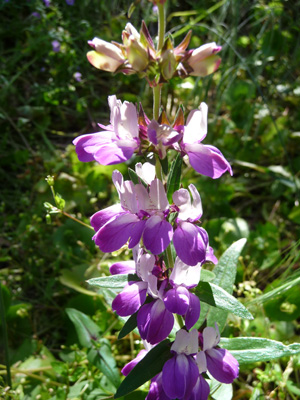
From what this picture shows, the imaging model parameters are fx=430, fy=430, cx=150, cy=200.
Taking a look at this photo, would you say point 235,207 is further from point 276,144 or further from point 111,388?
point 111,388

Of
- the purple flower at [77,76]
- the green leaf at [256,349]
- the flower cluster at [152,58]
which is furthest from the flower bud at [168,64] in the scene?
the purple flower at [77,76]

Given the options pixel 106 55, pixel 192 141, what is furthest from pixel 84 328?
pixel 106 55

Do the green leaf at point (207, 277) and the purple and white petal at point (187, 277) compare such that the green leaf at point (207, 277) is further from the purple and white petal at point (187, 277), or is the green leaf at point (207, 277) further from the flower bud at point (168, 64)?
the flower bud at point (168, 64)

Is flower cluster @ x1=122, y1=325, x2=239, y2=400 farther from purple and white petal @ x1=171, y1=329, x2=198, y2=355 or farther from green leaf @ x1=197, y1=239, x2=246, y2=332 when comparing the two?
green leaf @ x1=197, y1=239, x2=246, y2=332

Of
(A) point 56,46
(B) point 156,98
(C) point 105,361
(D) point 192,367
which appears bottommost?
(C) point 105,361

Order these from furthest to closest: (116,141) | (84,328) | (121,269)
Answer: (84,328), (121,269), (116,141)

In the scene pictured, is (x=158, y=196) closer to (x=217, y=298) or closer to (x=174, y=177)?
(x=174, y=177)
